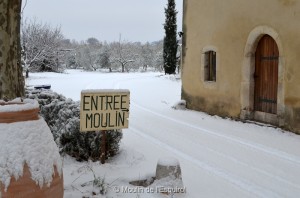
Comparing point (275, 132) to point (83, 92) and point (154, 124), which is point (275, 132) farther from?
point (83, 92)

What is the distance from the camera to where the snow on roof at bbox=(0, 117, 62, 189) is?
2773 millimetres

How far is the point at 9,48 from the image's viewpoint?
3623 mm

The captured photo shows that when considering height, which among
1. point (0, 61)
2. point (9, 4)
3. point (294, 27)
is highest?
point (294, 27)

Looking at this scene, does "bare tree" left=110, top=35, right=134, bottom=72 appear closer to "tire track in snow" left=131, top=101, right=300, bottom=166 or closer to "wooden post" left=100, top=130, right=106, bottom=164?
"tire track in snow" left=131, top=101, right=300, bottom=166

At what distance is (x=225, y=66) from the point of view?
412 inches

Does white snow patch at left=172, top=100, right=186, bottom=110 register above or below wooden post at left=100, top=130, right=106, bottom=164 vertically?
above

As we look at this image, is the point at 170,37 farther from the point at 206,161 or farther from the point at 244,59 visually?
the point at 206,161

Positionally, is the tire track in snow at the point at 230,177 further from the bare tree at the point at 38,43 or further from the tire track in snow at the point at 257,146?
the bare tree at the point at 38,43

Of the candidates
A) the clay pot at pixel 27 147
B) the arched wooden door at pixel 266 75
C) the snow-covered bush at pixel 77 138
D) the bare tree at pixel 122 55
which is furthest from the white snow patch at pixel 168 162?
the bare tree at pixel 122 55

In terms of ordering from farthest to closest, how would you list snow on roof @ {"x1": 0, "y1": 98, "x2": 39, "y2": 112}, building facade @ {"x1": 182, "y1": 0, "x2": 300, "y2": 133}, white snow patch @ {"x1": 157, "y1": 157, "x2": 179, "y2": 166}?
building facade @ {"x1": 182, "y1": 0, "x2": 300, "y2": 133}, white snow patch @ {"x1": 157, "y1": 157, "x2": 179, "y2": 166}, snow on roof @ {"x1": 0, "y1": 98, "x2": 39, "y2": 112}

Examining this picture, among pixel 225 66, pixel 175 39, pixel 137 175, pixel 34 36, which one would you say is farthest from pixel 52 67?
pixel 137 175

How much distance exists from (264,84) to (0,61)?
23.4ft

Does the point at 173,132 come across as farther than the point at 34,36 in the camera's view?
No

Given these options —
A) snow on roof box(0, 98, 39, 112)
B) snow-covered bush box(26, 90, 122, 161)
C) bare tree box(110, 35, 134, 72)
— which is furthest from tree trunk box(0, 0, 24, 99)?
bare tree box(110, 35, 134, 72)
